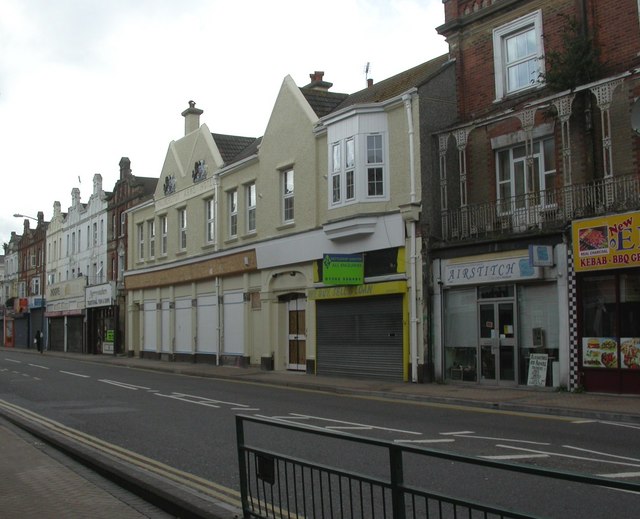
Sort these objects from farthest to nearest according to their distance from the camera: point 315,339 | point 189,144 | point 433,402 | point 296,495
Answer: point 189,144 < point 315,339 < point 433,402 < point 296,495

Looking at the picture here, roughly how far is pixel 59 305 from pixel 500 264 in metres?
43.7

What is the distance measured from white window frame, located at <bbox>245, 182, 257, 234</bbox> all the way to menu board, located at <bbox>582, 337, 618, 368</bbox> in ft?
50.6

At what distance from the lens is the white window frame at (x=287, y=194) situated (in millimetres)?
26641

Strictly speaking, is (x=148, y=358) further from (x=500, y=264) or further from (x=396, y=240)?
(x=500, y=264)

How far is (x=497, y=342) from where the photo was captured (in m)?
18.9

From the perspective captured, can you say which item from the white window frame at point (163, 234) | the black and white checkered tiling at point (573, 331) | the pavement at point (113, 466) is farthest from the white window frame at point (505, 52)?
the white window frame at point (163, 234)

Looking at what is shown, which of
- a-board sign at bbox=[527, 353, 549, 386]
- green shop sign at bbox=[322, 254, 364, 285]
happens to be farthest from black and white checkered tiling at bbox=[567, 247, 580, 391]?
green shop sign at bbox=[322, 254, 364, 285]

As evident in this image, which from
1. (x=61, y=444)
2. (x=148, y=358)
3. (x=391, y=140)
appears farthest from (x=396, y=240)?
→ (x=148, y=358)

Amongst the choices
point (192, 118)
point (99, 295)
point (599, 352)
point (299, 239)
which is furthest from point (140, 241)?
point (599, 352)

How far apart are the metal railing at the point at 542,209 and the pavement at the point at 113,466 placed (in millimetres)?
4081

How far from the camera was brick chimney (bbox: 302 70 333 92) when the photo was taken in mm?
29547

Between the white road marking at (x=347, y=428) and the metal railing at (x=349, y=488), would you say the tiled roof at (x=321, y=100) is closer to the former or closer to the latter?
the white road marking at (x=347, y=428)

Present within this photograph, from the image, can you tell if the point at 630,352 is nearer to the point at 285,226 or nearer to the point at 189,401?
the point at 189,401

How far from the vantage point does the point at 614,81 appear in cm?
1670
